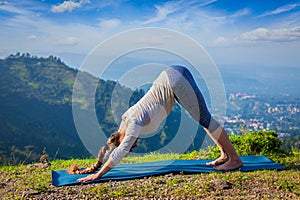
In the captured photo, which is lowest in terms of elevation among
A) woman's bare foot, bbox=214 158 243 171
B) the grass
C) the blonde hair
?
the grass

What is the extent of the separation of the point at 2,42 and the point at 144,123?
4962cm

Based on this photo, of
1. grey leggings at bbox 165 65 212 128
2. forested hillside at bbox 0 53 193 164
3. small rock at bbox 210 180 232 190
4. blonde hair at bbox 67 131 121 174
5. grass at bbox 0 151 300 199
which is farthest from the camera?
forested hillside at bbox 0 53 193 164

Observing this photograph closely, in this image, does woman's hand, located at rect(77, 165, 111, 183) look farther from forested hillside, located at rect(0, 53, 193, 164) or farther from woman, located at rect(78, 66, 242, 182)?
forested hillside, located at rect(0, 53, 193, 164)

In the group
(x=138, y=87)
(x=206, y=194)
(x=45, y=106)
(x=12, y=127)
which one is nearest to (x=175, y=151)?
(x=138, y=87)

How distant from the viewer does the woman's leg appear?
4766 millimetres

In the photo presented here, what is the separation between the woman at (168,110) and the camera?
4.45 meters

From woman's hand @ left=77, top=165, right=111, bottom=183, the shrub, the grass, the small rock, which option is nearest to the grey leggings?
the grass

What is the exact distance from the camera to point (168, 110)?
191 inches

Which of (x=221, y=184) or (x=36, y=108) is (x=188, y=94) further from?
(x=36, y=108)

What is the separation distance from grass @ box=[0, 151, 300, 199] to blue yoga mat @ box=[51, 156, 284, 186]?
13 cm

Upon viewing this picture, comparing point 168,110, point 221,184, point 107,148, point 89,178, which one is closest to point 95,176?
point 89,178

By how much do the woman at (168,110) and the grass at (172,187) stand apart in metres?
0.34

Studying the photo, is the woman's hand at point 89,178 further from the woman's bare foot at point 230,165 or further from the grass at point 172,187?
the woman's bare foot at point 230,165

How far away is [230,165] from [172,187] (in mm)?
1171
